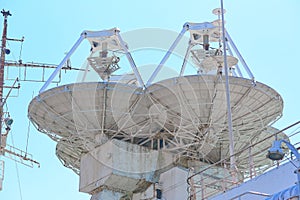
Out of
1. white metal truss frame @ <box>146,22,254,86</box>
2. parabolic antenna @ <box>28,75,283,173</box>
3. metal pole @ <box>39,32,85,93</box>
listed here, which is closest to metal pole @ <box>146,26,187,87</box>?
white metal truss frame @ <box>146,22,254,86</box>

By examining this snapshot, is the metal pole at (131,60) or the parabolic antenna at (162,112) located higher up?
the metal pole at (131,60)

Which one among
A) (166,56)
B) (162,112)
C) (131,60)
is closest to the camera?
(162,112)

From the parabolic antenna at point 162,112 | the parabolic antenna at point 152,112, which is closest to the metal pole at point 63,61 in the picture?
the parabolic antenna at point 152,112

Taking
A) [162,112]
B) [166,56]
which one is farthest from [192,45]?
[162,112]

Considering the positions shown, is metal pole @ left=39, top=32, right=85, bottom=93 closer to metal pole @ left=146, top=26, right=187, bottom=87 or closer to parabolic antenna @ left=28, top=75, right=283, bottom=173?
parabolic antenna @ left=28, top=75, right=283, bottom=173

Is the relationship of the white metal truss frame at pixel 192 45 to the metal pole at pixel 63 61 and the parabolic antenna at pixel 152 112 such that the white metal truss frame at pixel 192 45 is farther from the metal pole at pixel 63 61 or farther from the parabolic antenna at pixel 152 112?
the metal pole at pixel 63 61

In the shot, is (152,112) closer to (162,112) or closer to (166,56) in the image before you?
(162,112)

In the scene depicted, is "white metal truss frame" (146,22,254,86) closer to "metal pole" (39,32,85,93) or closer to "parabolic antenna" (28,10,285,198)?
"parabolic antenna" (28,10,285,198)

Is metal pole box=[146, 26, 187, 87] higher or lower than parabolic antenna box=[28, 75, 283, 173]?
higher

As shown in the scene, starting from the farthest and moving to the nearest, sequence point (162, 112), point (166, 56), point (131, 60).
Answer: point (166, 56) < point (131, 60) < point (162, 112)

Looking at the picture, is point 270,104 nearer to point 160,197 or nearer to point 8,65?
point 160,197

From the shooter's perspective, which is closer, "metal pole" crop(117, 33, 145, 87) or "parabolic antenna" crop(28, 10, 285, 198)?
"parabolic antenna" crop(28, 10, 285, 198)

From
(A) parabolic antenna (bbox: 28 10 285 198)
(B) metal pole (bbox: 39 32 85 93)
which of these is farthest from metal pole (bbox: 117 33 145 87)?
(B) metal pole (bbox: 39 32 85 93)

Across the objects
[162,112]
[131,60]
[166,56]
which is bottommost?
[162,112]
